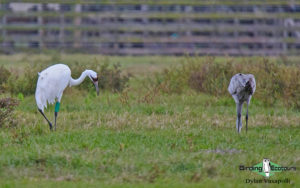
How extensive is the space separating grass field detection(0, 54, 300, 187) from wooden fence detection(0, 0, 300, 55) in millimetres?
14516

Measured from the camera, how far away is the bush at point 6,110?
11300 mm

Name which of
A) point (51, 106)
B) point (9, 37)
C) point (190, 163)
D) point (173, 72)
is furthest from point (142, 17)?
point (190, 163)

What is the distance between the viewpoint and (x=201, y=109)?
45.6 feet

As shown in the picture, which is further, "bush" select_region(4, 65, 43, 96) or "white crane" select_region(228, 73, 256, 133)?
"bush" select_region(4, 65, 43, 96)

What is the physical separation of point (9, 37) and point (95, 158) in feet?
73.5

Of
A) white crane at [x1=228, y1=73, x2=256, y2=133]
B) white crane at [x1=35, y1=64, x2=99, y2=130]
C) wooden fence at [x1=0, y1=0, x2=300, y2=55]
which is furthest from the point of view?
wooden fence at [x1=0, y1=0, x2=300, y2=55]

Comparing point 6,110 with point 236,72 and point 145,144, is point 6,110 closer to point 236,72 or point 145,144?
point 145,144

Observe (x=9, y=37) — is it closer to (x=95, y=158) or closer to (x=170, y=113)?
(x=170, y=113)

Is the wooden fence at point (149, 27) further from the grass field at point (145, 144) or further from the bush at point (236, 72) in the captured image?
the grass field at point (145, 144)

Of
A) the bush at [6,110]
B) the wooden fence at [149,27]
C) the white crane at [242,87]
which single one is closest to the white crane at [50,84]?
the bush at [6,110]

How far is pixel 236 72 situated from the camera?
54.7 ft

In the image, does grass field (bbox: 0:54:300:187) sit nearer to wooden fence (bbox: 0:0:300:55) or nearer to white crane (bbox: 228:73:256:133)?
white crane (bbox: 228:73:256:133)

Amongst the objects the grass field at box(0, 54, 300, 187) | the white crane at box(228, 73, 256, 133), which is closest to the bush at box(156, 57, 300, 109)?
the grass field at box(0, 54, 300, 187)

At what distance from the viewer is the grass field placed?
797 cm
